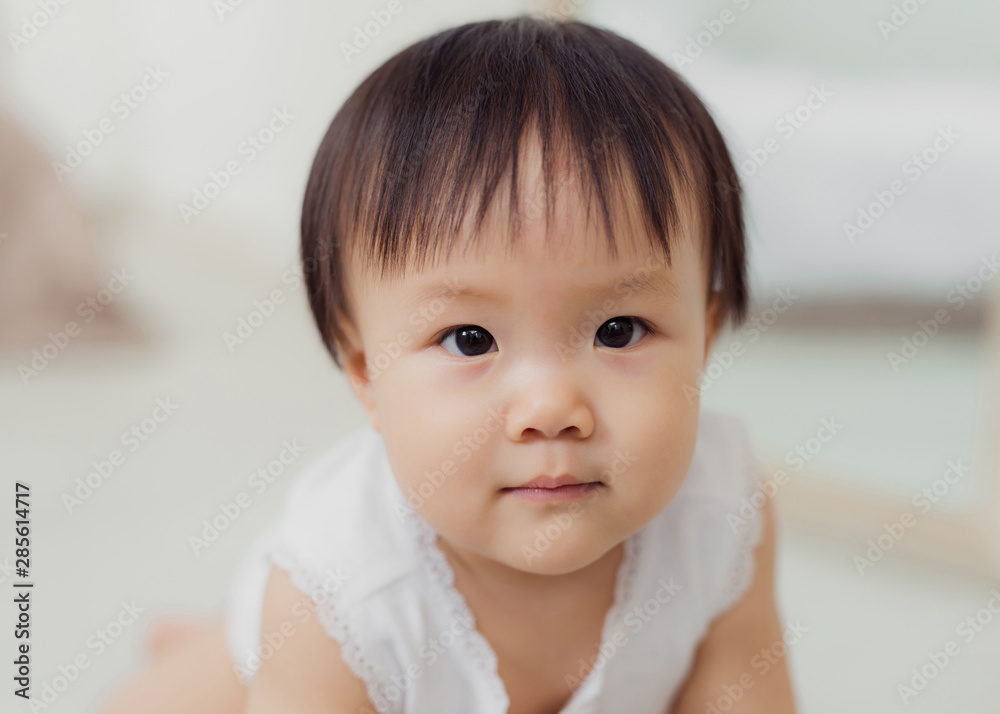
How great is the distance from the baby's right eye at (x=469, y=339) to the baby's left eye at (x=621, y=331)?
9 centimetres

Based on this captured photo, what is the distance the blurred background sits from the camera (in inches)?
58.1

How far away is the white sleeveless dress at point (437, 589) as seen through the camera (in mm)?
894

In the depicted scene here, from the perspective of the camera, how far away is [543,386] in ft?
2.34

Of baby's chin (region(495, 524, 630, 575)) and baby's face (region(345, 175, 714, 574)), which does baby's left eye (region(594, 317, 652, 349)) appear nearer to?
baby's face (region(345, 175, 714, 574))

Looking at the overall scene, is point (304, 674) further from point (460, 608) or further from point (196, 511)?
point (196, 511)

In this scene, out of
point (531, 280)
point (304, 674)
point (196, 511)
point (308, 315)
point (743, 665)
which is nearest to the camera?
point (531, 280)

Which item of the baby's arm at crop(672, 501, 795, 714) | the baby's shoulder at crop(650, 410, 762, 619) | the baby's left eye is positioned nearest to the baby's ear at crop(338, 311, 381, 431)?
the baby's left eye

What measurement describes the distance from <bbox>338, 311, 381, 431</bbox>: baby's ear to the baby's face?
7 cm

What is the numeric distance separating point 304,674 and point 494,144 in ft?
→ 1.66

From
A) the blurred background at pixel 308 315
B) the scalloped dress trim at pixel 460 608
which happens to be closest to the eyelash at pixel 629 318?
the scalloped dress trim at pixel 460 608

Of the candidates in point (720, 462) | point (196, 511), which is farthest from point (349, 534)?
point (196, 511)

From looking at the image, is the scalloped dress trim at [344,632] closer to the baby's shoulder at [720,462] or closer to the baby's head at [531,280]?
the baby's head at [531,280]

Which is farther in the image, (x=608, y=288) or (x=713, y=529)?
(x=713, y=529)

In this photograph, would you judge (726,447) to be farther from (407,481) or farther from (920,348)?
(920,348)
